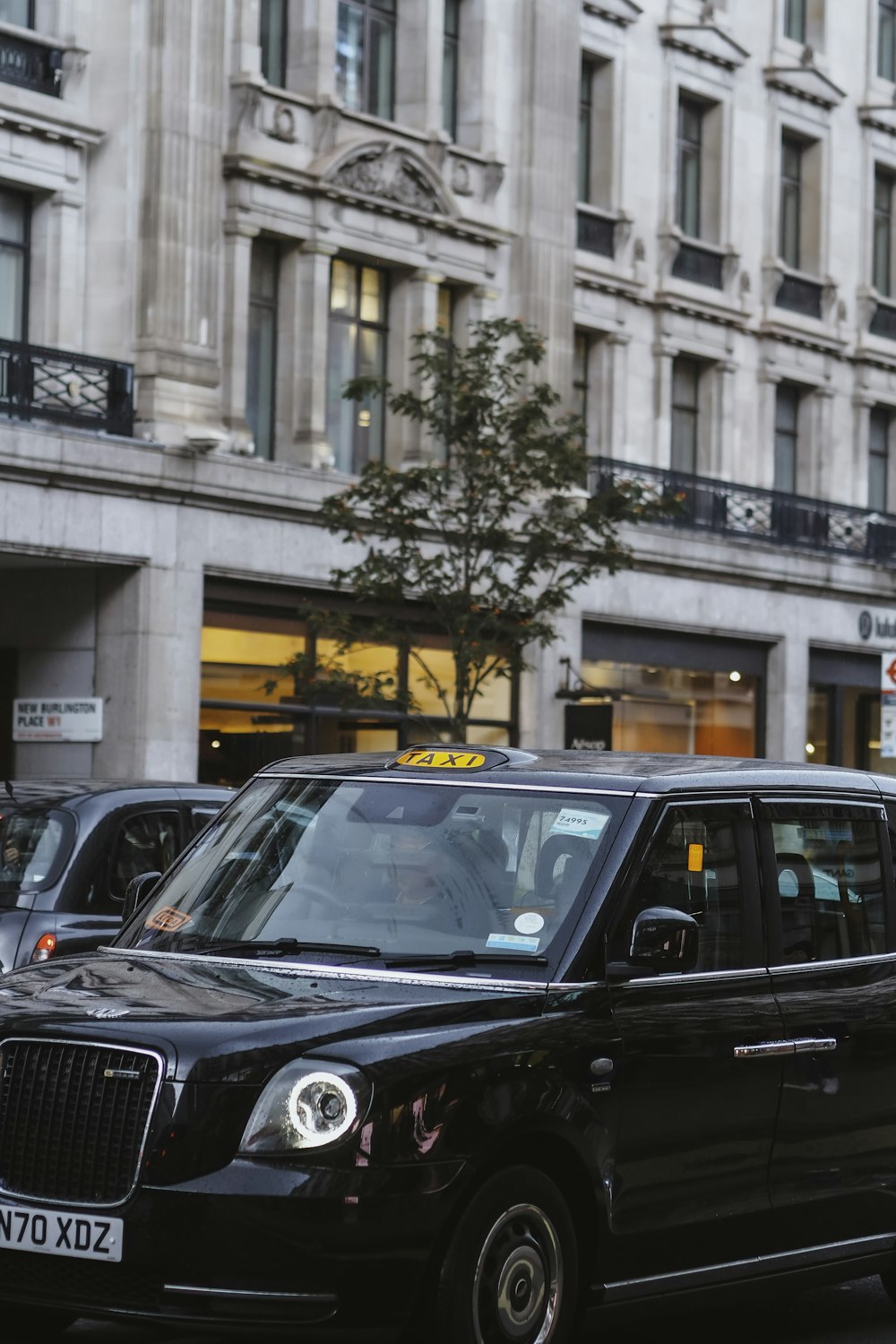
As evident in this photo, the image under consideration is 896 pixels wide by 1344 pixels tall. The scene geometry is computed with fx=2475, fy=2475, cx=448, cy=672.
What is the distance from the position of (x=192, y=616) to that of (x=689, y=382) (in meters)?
12.3

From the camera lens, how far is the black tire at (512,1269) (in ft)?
20.0

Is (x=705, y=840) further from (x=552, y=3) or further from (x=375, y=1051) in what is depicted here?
(x=552, y=3)

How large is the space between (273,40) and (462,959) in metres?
22.7

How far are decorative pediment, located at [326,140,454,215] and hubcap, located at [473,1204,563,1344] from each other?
2253cm

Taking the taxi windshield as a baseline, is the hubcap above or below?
below

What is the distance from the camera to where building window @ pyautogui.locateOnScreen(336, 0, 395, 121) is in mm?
28766

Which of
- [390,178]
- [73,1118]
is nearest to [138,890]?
[73,1118]

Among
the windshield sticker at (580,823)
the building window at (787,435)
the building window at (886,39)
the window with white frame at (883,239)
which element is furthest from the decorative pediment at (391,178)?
the windshield sticker at (580,823)

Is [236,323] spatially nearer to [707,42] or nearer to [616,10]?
[616,10]

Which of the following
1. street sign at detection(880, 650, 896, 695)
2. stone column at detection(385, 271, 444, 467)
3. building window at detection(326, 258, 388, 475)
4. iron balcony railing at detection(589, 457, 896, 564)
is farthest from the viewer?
iron balcony railing at detection(589, 457, 896, 564)


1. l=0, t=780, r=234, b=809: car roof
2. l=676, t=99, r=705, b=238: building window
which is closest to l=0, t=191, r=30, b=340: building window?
l=676, t=99, r=705, b=238: building window

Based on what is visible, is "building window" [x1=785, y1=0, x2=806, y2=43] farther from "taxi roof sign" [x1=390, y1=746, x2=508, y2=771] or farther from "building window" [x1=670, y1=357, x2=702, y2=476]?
Result: "taxi roof sign" [x1=390, y1=746, x2=508, y2=771]

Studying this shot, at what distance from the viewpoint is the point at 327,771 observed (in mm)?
7652

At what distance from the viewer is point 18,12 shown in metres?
25.4
